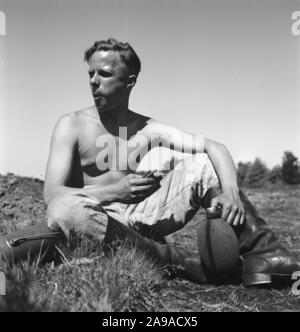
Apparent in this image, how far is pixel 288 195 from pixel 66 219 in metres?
6.63

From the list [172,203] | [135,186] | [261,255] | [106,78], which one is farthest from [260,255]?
[106,78]

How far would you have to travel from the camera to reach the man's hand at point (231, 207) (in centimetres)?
239

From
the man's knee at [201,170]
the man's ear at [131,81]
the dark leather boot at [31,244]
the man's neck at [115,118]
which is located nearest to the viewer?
the dark leather boot at [31,244]

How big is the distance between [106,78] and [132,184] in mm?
943

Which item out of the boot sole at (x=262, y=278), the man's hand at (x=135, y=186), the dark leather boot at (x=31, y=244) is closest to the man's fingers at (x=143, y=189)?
the man's hand at (x=135, y=186)

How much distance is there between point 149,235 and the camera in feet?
9.37

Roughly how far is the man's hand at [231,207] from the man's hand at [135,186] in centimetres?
38

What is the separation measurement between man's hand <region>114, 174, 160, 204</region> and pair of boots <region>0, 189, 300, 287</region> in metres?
0.21

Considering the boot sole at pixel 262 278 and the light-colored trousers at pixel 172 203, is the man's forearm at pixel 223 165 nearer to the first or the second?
the light-colored trousers at pixel 172 203

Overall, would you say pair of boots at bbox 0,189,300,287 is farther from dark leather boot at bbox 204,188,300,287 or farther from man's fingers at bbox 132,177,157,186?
man's fingers at bbox 132,177,157,186

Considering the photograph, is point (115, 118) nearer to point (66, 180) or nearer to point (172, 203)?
point (66, 180)

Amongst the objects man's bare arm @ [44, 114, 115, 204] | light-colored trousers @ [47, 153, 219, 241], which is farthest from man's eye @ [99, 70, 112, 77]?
light-colored trousers @ [47, 153, 219, 241]

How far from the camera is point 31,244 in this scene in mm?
2346
